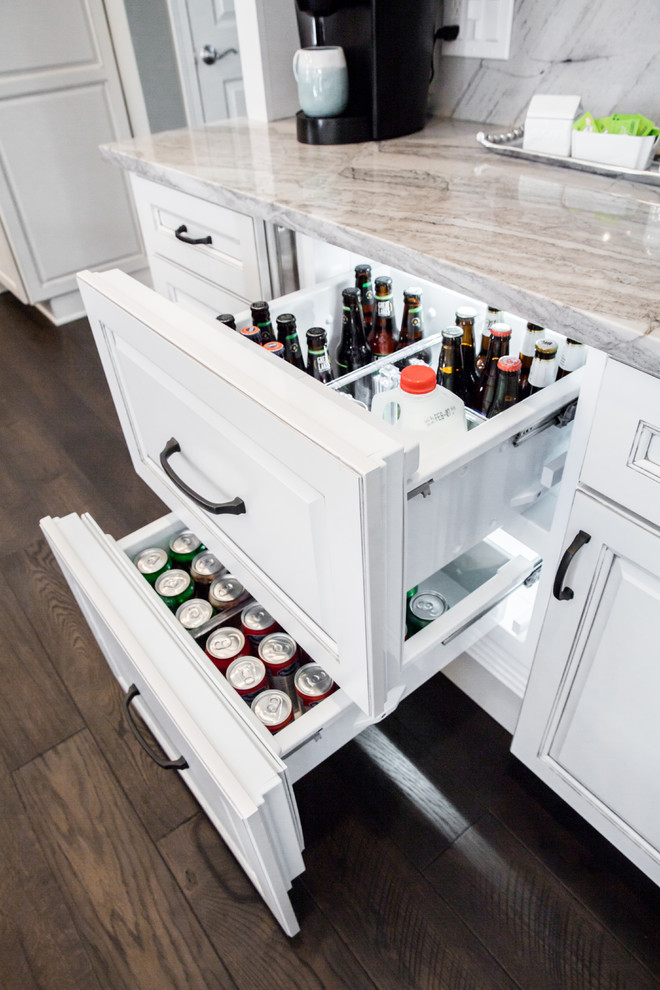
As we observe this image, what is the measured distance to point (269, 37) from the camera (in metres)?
1.31

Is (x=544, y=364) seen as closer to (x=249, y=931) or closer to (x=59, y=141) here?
(x=249, y=931)

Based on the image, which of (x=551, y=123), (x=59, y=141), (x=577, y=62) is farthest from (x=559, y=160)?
(x=59, y=141)

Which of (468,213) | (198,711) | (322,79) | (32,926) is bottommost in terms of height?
(32,926)

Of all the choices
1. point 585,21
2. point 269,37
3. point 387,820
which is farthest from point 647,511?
point 269,37

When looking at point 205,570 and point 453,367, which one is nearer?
point 453,367

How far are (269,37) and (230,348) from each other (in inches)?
40.5

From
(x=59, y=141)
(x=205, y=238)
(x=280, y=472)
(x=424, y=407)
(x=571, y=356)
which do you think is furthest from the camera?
(x=59, y=141)

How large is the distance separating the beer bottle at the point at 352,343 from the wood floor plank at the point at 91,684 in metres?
0.75

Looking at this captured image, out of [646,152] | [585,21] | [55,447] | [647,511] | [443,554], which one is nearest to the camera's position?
[647,511]

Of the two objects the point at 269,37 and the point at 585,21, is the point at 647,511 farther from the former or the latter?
the point at 269,37

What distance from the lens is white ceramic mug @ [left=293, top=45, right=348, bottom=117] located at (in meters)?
1.07

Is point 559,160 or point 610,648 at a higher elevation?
point 559,160

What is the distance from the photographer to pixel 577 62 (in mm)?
1039

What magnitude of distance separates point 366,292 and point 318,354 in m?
0.19
